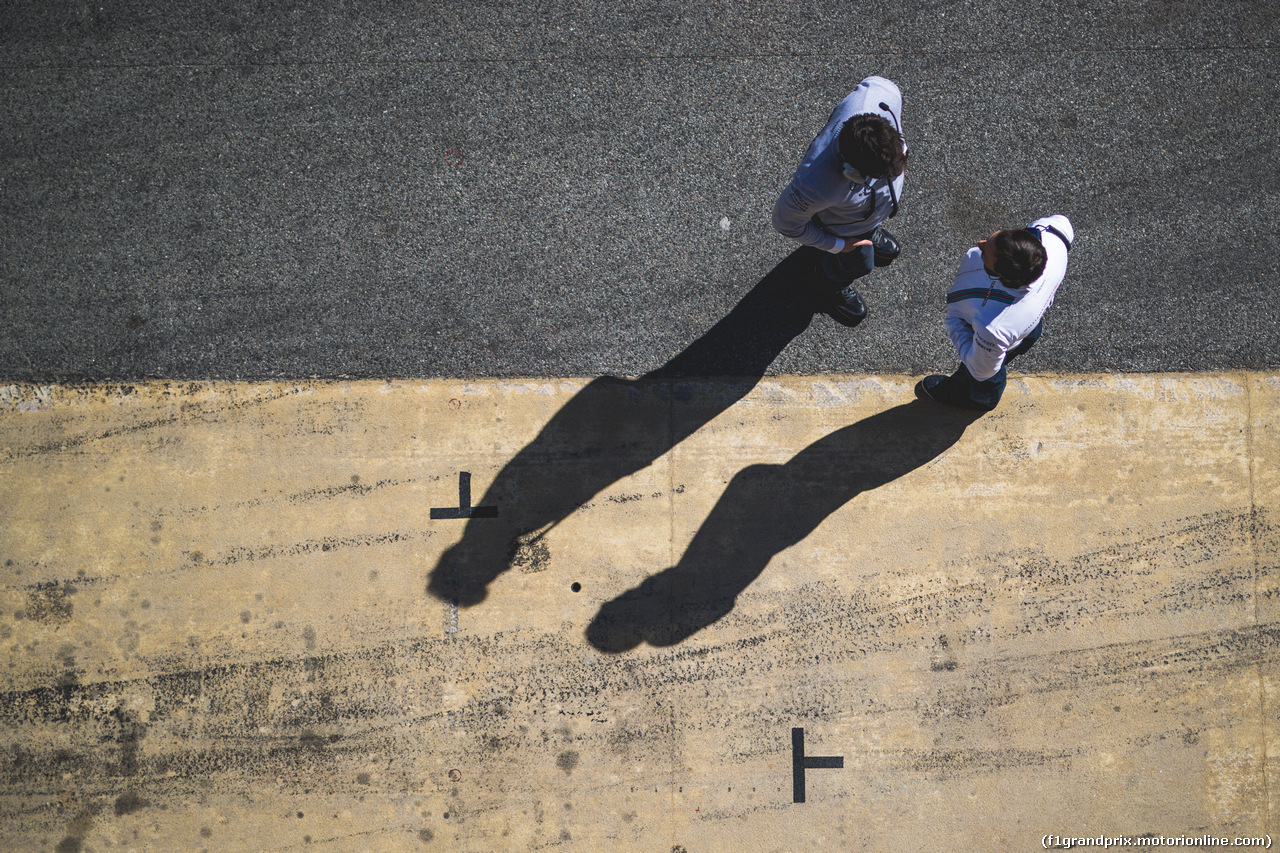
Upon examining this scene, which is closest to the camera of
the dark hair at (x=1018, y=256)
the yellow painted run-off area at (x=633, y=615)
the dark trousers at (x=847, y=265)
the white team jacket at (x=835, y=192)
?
the dark hair at (x=1018, y=256)

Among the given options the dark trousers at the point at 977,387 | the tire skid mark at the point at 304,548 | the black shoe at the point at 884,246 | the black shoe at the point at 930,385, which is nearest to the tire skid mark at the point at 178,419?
the tire skid mark at the point at 304,548

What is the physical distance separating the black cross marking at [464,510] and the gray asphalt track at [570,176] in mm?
713

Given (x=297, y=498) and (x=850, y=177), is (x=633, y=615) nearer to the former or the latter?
(x=297, y=498)

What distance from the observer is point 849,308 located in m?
4.11

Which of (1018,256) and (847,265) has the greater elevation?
(847,265)

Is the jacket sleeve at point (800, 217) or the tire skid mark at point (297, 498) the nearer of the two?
the jacket sleeve at point (800, 217)

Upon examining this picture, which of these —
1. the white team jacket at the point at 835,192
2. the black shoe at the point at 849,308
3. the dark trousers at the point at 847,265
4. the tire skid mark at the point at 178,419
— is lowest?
the tire skid mark at the point at 178,419

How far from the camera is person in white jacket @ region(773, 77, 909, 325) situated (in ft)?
9.43

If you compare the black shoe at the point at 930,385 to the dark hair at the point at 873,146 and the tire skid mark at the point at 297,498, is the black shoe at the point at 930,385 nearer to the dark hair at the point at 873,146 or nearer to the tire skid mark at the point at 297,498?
the dark hair at the point at 873,146

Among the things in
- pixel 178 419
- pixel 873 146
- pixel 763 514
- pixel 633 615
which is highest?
pixel 873 146

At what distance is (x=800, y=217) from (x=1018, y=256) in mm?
936

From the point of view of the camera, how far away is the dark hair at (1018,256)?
2971 millimetres

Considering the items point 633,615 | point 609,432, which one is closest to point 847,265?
point 609,432

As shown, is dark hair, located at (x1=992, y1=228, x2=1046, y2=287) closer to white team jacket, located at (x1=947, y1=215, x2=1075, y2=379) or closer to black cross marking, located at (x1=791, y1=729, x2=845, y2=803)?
white team jacket, located at (x1=947, y1=215, x2=1075, y2=379)
